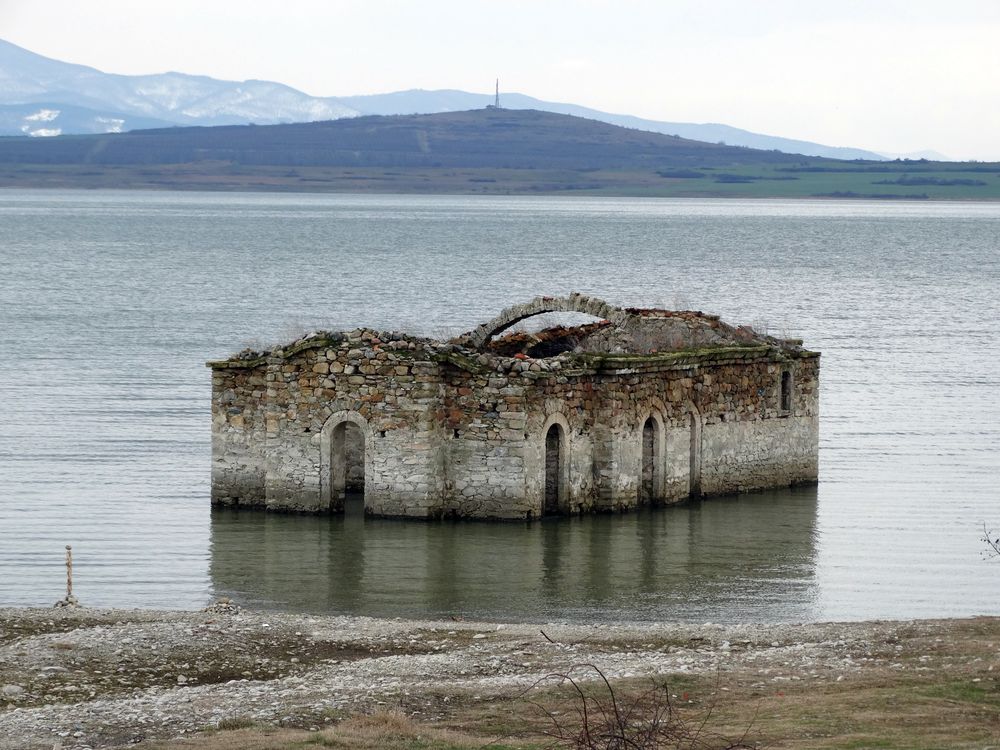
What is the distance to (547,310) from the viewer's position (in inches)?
1277

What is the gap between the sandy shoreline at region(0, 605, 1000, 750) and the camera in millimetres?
17203

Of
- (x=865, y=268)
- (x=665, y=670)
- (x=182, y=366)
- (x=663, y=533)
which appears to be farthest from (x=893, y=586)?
(x=865, y=268)

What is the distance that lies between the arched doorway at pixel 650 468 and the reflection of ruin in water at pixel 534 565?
1.21ft

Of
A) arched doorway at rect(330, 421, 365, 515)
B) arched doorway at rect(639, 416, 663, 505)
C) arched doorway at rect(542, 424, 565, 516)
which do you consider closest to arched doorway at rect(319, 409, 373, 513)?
arched doorway at rect(330, 421, 365, 515)

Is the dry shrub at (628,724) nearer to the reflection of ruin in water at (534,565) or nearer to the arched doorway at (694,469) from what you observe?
the reflection of ruin in water at (534,565)

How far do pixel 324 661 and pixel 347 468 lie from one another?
38.6 ft

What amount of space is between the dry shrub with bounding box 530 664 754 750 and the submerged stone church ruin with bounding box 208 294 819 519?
11149mm

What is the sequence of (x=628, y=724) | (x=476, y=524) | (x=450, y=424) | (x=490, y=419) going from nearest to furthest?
(x=628, y=724) → (x=490, y=419) → (x=450, y=424) → (x=476, y=524)

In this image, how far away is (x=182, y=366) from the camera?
55000 mm

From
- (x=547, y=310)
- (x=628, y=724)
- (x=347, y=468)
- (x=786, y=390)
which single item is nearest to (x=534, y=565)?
(x=347, y=468)

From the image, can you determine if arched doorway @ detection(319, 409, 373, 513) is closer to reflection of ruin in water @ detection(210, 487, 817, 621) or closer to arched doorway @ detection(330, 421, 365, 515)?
arched doorway @ detection(330, 421, 365, 515)

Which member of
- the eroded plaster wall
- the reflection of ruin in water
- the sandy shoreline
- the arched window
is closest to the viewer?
the sandy shoreline

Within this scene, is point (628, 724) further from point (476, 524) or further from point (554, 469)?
point (554, 469)

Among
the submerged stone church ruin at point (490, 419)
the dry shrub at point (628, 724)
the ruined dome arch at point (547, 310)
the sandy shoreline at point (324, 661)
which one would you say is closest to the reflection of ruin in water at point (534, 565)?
the submerged stone church ruin at point (490, 419)
